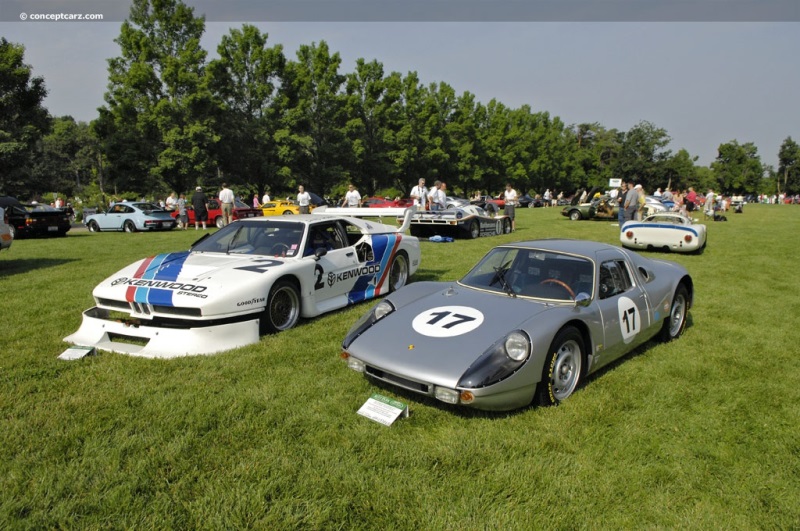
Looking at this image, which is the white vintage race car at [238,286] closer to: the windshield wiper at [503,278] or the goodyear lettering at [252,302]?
the goodyear lettering at [252,302]

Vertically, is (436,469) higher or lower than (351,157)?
lower

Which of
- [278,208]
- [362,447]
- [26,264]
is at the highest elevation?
[278,208]

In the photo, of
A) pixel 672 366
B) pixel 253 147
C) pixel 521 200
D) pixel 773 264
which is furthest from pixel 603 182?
pixel 672 366

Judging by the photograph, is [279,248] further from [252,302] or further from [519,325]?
[519,325]

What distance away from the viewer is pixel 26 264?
10.5 meters

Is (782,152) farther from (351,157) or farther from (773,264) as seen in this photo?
(773,264)

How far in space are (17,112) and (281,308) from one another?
31.5 m

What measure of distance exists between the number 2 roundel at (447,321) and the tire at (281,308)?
1.90 metres

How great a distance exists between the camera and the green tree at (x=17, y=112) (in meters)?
25.8

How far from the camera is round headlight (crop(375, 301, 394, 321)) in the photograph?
444cm

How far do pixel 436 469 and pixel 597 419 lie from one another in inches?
54.3

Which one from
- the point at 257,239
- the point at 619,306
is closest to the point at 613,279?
the point at 619,306

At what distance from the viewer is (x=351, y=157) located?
39.2m

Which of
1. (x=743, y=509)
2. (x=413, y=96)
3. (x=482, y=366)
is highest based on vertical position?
(x=413, y=96)
